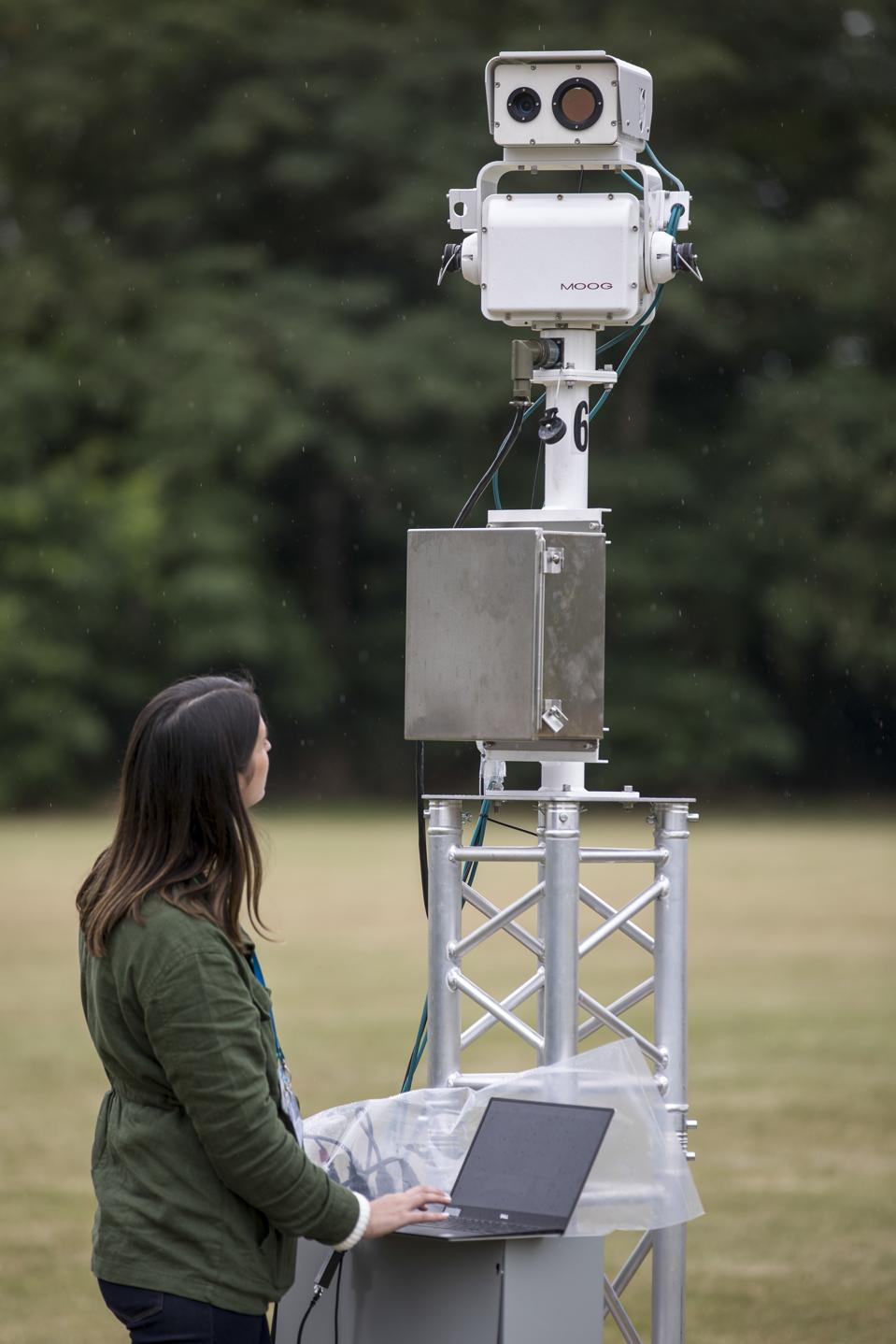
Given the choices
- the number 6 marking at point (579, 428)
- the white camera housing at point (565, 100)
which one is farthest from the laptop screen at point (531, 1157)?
the white camera housing at point (565, 100)

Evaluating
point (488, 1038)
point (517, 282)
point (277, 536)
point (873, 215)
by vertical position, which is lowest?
point (488, 1038)

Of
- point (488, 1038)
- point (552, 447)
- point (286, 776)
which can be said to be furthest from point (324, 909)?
point (286, 776)

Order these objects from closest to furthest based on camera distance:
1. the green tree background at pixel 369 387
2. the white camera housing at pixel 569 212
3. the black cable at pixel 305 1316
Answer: the black cable at pixel 305 1316, the white camera housing at pixel 569 212, the green tree background at pixel 369 387

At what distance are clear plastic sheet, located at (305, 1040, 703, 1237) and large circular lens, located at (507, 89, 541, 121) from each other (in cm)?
189

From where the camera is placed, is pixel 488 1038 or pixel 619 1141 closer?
pixel 619 1141

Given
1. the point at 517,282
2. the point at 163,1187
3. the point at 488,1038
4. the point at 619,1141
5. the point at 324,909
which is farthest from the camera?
the point at 324,909

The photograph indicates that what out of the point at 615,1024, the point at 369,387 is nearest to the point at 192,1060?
the point at 615,1024

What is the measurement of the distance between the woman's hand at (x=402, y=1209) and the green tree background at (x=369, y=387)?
29751 millimetres

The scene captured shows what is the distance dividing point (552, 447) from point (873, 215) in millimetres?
31354

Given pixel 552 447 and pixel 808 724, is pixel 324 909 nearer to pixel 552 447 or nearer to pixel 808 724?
pixel 552 447

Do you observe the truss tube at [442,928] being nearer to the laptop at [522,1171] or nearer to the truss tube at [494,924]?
the truss tube at [494,924]

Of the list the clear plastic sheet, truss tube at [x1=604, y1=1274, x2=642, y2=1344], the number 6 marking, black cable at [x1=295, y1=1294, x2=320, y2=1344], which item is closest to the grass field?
the clear plastic sheet

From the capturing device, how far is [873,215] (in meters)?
33.8

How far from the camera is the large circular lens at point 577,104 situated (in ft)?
13.2
